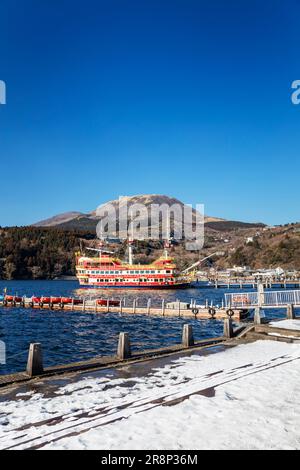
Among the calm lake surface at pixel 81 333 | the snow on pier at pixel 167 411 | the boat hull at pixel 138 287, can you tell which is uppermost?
the boat hull at pixel 138 287

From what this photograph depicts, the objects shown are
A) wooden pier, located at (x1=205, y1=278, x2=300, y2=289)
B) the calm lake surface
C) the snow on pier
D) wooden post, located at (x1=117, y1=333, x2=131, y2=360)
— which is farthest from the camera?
wooden pier, located at (x1=205, y1=278, x2=300, y2=289)

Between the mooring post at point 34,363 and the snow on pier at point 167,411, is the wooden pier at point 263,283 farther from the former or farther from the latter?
the mooring post at point 34,363

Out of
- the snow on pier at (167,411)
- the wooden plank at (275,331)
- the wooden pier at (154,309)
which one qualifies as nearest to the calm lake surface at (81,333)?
the wooden pier at (154,309)

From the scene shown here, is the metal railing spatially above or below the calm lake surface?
above

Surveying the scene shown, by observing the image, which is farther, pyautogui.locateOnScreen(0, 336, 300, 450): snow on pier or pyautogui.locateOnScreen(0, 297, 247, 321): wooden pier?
pyautogui.locateOnScreen(0, 297, 247, 321): wooden pier

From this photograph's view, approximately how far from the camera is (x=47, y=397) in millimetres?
10102

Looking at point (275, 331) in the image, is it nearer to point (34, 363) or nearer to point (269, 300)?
point (34, 363)

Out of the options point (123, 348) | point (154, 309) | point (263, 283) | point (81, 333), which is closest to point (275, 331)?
point (123, 348)

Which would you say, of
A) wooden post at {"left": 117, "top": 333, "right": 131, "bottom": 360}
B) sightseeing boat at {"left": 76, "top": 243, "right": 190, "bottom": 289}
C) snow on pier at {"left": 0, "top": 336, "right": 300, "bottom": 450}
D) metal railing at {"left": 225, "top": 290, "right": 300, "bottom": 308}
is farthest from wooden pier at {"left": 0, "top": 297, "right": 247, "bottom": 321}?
sightseeing boat at {"left": 76, "top": 243, "right": 190, "bottom": 289}

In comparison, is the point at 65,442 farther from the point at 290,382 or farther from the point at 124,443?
the point at 290,382

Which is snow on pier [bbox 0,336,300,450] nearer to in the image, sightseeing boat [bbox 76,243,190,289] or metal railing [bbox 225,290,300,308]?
metal railing [bbox 225,290,300,308]

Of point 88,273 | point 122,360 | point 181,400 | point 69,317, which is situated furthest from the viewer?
point 88,273

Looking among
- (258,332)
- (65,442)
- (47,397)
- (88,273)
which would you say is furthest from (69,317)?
(88,273)

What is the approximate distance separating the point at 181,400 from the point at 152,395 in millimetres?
864
